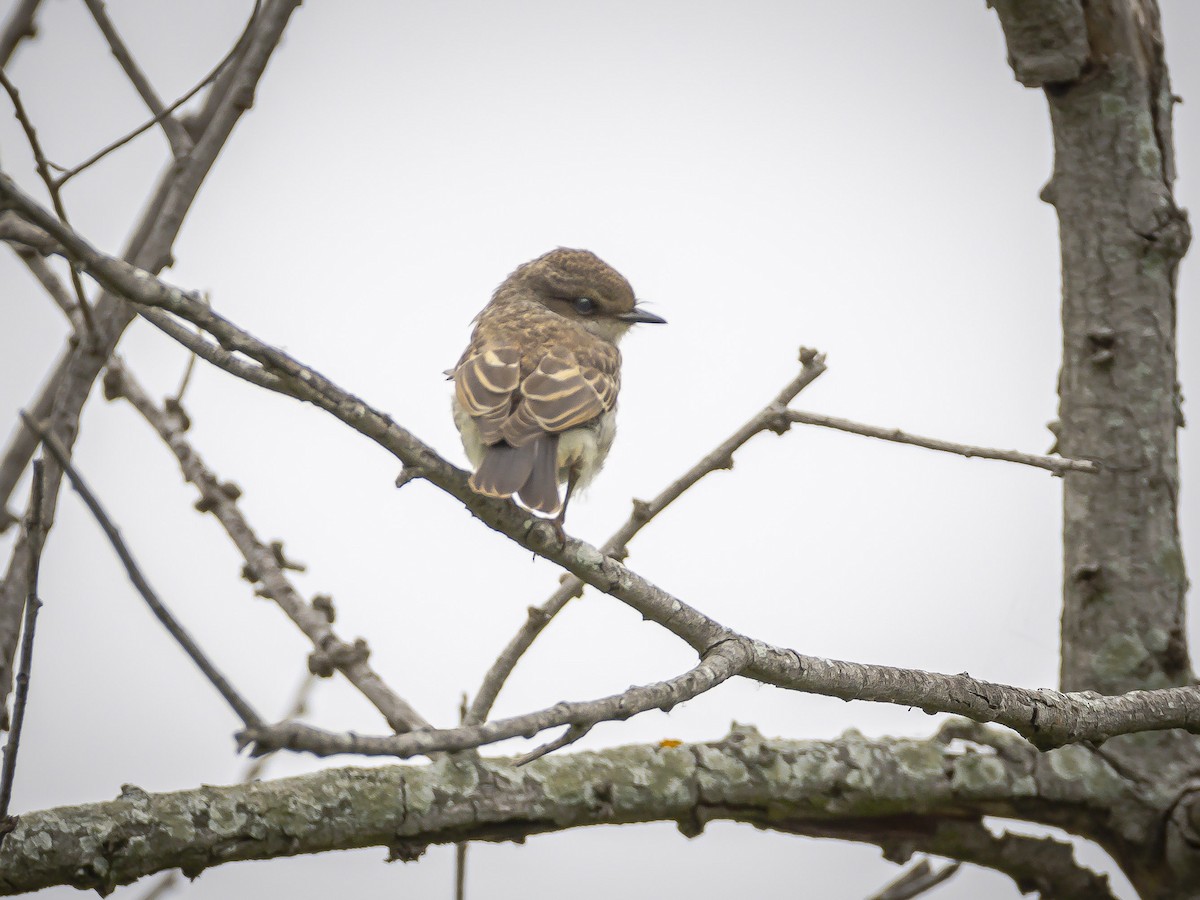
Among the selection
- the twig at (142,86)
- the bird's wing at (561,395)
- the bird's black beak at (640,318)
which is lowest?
the bird's wing at (561,395)

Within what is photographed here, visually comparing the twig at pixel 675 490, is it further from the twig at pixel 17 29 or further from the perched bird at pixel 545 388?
the twig at pixel 17 29

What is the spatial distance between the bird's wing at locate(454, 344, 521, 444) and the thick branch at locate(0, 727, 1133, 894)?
1068 millimetres

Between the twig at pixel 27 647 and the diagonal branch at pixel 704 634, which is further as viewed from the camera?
the diagonal branch at pixel 704 634

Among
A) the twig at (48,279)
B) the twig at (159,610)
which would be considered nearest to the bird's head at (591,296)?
the twig at (48,279)

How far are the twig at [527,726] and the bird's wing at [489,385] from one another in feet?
4.60

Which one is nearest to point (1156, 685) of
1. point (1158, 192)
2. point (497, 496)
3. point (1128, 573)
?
point (1128, 573)

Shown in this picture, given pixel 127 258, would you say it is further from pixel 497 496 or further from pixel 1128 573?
pixel 1128 573

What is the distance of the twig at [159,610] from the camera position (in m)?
1.36

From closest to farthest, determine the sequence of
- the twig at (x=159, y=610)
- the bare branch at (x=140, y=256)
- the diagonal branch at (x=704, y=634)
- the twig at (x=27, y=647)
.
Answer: the twig at (x=159, y=610)
the twig at (x=27, y=647)
the diagonal branch at (x=704, y=634)
the bare branch at (x=140, y=256)

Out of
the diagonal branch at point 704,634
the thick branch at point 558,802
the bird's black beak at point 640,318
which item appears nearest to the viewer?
the diagonal branch at point 704,634

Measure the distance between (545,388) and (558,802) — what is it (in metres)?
1.41

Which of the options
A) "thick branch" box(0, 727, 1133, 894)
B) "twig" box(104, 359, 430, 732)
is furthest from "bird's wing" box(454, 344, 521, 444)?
"thick branch" box(0, 727, 1133, 894)

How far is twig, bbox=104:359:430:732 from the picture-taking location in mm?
3481

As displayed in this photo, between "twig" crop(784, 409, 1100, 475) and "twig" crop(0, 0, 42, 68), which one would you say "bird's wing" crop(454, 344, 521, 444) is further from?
"twig" crop(0, 0, 42, 68)
